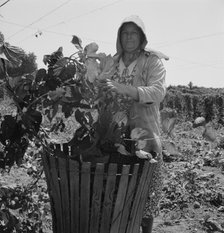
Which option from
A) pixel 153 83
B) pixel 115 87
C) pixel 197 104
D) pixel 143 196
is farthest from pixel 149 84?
pixel 197 104

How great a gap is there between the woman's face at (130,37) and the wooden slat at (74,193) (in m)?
0.88

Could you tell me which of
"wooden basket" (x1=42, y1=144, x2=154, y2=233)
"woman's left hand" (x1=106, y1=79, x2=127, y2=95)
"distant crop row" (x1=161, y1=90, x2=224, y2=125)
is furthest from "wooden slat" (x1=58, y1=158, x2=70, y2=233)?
"distant crop row" (x1=161, y1=90, x2=224, y2=125)

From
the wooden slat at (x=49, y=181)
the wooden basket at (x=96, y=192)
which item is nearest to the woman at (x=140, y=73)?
the wooden basket at (x=96, y=192)

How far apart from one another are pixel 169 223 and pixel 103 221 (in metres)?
1.86

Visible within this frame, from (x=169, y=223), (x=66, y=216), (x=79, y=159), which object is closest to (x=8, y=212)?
(x=66, y=216)

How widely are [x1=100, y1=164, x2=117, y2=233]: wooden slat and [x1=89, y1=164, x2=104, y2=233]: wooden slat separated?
23mm

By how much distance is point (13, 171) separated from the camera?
16.1 ft

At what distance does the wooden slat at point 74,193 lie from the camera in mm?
1783

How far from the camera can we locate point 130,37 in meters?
2.36

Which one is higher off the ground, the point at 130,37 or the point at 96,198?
the point at 130,37

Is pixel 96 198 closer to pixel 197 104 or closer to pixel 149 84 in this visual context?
pixel 149 84

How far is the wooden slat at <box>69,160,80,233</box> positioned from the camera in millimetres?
1783

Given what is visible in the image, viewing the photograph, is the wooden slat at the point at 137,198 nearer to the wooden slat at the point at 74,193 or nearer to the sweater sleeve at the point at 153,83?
the wooden slat at the point at 74,193

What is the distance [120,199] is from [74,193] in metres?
0.20
